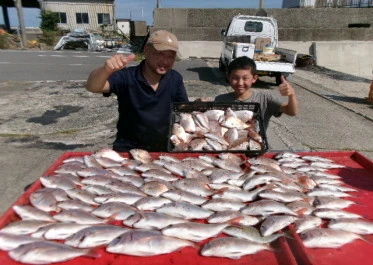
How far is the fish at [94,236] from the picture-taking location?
1.66 metres

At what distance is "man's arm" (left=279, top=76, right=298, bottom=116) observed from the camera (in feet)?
10.6

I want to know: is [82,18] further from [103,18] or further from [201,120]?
[201,120]

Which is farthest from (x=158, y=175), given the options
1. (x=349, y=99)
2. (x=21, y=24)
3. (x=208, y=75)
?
(x=21, y=24)

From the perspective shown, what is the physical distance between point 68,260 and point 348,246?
1.54 m

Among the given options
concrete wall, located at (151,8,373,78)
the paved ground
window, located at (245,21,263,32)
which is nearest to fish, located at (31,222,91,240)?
the paved ground

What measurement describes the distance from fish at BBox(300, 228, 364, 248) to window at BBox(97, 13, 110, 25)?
39423mm

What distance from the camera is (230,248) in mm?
1667

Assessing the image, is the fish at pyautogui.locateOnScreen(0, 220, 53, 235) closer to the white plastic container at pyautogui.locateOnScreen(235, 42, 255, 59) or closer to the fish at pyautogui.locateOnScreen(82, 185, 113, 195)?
the fish at pyautogui.locateOnScreen(82, 185, 113, 195)

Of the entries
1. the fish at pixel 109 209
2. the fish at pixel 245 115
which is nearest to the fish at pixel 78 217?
the fish at pixel 109 209

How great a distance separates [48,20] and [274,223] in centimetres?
3762

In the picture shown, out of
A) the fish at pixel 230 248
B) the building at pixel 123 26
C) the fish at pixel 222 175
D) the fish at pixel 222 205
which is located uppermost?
the building at pixel 123 26

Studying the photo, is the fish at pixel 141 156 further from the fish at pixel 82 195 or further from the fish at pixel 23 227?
the fish at pixel 23 227

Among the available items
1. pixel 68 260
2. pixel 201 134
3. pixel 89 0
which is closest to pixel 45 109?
pixel 201 134

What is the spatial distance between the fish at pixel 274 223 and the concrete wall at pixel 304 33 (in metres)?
20.3
